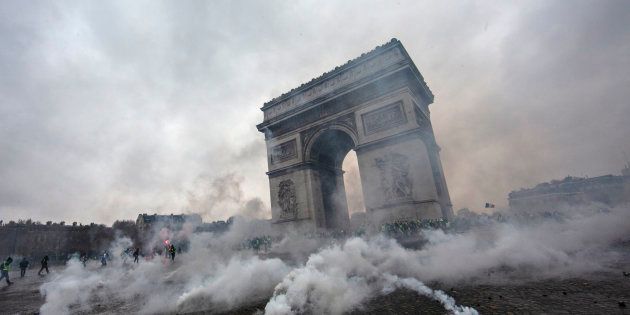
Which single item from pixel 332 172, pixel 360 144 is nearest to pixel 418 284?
pixel 360 144

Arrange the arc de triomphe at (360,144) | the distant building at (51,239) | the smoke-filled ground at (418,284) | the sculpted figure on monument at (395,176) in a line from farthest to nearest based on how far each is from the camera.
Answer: the distant building at (51,239) < the arc de triomphe at (360,144) < the sculpted figure on monument at (395,176) < the smoke-filled ground at (418,284)

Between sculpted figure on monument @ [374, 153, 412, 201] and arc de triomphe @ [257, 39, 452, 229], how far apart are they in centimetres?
6

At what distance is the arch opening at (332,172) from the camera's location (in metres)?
19.6

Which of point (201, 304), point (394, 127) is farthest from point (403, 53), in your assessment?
point (201, 304)

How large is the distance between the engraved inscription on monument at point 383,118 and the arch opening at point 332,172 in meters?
1.90

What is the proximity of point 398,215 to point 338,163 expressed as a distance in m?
8.55

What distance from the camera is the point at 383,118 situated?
16953mm

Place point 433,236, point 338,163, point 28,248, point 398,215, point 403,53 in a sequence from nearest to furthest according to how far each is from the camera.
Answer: point 433,236
point 398,215
point 403,53
point 338,163
point 28,248

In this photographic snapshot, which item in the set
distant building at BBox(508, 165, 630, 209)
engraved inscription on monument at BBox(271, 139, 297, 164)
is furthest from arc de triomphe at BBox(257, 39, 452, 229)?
distant building at BBox(508, 165, 630, 209)

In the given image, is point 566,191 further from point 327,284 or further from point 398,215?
point 327,284

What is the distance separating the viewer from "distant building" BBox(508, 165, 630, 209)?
4581 centimetres

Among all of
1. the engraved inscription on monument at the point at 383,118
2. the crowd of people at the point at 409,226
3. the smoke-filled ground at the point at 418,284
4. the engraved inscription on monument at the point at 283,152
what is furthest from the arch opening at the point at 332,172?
the smoke-filled ground at the point at 418,284

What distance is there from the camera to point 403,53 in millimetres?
17453

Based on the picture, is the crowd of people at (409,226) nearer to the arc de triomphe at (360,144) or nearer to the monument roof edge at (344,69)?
the arc de triomphe at (360,144)
